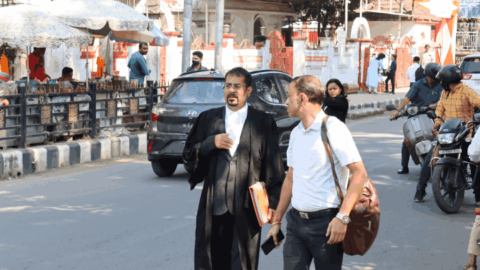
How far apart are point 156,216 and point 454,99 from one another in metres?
3.86

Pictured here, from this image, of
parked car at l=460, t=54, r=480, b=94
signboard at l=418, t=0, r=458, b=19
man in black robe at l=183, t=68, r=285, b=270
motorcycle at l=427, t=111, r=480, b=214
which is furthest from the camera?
signboard at l=418, t=0, r=458, b=19

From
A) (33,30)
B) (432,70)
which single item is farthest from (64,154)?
(432,70)

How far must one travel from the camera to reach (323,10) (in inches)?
1412

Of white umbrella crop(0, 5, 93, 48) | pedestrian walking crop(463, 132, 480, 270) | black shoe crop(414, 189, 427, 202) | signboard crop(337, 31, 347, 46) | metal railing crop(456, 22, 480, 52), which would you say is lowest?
black shoe crop(414, 189, 427, 202)

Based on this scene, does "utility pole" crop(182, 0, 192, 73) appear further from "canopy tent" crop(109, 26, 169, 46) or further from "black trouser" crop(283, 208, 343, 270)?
"black trouser" crop(283, 208, 343, 270)

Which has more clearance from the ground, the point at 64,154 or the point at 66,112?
the point at 66,112

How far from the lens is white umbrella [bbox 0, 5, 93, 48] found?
1071 centimetres

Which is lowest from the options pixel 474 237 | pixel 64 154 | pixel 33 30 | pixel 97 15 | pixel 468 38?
pixel 64 154

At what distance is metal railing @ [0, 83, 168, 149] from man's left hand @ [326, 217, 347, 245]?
7.50m

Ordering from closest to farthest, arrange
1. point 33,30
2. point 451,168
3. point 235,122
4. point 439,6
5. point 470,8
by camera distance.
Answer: point 235,122
point 451,168
point 33,30
point 470,8
point 439,6

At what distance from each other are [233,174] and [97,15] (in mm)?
9614

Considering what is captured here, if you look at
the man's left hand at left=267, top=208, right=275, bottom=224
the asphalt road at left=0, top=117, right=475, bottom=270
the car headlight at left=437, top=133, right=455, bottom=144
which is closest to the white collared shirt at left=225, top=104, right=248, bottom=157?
the man's left hand at left=267, top=208, right=275, bottom=224

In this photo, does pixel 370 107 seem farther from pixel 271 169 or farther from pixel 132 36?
pixel 271 169

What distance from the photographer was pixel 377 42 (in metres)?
31.3
